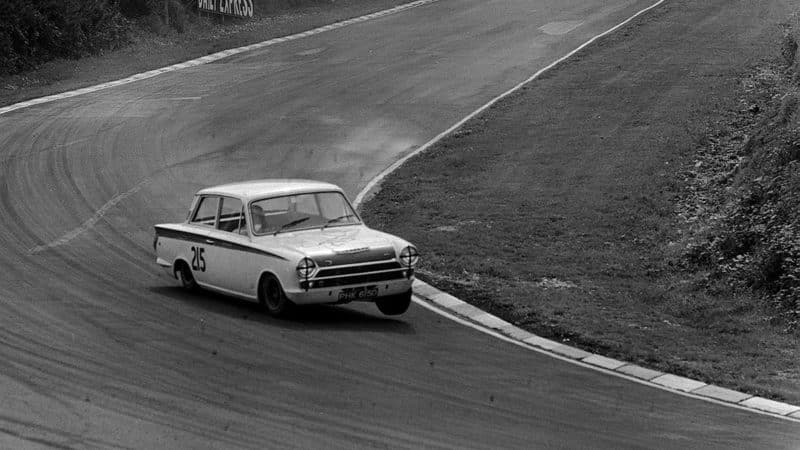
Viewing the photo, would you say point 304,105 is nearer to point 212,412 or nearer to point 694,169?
point 694,169

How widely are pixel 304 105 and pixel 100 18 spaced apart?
42.9ft

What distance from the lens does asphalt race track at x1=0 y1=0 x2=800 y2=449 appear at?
9914mm

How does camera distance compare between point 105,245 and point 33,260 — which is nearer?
point 33,260

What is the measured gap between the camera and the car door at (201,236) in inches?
602

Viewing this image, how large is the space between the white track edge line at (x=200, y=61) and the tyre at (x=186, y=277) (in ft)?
50.3

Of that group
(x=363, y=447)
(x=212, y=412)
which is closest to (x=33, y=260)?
(x=212, y=412)

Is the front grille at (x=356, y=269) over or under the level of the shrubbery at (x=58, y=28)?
over

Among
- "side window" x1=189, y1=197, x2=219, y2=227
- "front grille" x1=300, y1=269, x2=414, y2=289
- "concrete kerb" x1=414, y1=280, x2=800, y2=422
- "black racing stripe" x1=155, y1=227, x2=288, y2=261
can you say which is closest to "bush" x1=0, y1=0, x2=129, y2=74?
"black racing stripe" x1=155, y1=227, x2=288, y2=261

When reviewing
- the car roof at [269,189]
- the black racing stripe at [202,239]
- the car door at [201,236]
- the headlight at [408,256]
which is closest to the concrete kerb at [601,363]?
the headlight at [408,256]

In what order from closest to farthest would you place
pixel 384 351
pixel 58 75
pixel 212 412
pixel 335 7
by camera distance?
pixel 212 412
pixel 384 351
pixel 58 75
pixel 335 7

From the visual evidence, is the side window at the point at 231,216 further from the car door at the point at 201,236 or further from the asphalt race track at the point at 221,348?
the asphalt race track at the point at 221,348

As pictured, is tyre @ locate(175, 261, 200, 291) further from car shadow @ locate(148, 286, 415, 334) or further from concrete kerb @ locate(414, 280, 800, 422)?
concrete kerb @ locate(414, 280, 800, 422)

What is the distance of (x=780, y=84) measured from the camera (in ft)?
87.1

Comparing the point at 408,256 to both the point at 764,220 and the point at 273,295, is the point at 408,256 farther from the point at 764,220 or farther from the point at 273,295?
the point at 764,220
